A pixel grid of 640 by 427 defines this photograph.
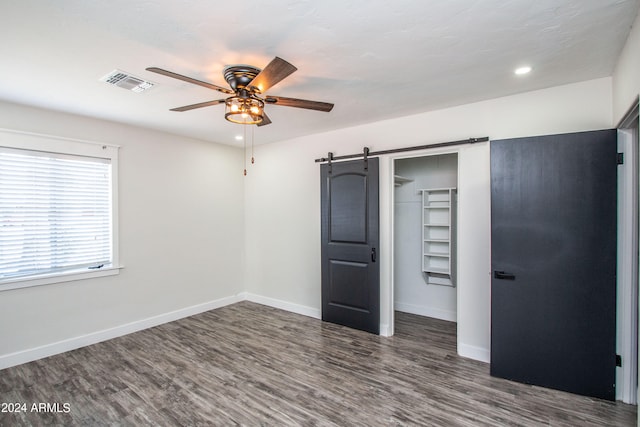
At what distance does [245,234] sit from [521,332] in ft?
13.6

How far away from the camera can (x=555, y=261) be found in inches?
99.8

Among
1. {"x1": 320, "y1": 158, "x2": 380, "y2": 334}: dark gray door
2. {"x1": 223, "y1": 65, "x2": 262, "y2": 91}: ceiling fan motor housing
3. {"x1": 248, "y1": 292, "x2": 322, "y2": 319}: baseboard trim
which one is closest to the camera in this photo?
{"x1": 223, "y1": 65, "x2": 262, "y2": 91}: ceiling fan motor housing

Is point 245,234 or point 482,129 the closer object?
point 482,129

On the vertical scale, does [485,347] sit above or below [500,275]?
below

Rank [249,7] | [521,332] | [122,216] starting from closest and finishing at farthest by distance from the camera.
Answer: [249,7]
[521,332]
[122,216]

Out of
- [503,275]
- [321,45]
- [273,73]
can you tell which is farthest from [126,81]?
[503,275]

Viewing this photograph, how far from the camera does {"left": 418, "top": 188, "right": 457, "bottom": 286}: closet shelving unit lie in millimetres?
4270

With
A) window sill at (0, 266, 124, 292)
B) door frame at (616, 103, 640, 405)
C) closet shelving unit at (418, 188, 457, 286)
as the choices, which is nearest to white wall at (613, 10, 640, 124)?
door frame at (616, 103, 640, 405)

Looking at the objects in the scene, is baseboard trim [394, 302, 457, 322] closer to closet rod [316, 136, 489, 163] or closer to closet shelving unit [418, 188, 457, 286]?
closet shelving unit [418, 188, 457, 286]

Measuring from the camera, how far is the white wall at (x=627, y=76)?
1.79 meters

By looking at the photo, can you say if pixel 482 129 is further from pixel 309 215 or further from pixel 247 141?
pixel 247 141

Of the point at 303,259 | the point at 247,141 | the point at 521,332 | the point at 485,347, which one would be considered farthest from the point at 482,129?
the point at 247,141

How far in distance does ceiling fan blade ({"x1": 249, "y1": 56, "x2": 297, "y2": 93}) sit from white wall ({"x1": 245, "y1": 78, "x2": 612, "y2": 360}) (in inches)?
81.7

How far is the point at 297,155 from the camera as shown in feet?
15.1
